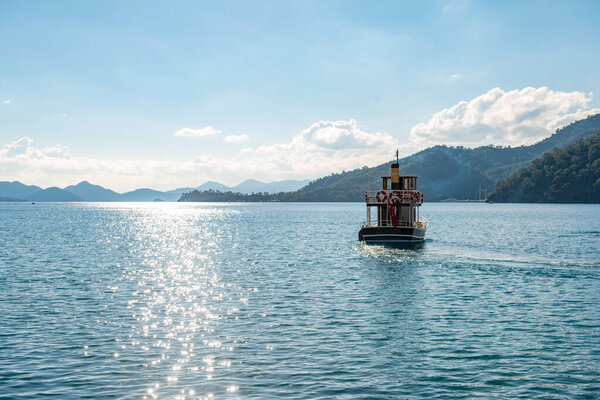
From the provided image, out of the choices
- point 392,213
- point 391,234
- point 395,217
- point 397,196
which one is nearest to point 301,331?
point 391,234

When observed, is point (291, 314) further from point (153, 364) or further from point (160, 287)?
point (160, 287)

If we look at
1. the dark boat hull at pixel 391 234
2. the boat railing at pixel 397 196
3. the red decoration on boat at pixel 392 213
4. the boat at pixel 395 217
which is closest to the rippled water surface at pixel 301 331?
the dark boat hull at pixel 391 234

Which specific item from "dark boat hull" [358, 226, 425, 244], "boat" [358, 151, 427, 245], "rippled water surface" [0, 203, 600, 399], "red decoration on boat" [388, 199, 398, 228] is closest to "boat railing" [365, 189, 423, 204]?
"boat" [358, 151, 427, 245]

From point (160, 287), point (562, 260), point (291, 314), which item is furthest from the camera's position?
point (562, 260)

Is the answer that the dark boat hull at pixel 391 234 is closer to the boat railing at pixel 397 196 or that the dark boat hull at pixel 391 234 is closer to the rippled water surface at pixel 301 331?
the boat railing at pixel 397 196

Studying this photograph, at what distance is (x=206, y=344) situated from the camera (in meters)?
19.8

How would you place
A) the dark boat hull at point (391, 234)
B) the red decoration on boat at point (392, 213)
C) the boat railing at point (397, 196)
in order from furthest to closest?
the boat railing at point (397, 196) < the red decoration on boat at point (392, 213) < the dark boat hull at point (391, 234)

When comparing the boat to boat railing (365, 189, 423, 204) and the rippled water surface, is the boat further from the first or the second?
the rippled water surface

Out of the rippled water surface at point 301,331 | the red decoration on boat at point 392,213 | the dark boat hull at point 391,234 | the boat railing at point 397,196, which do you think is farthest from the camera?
the boat railing at point 397,196

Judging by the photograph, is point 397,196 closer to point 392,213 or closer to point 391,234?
point 392,213

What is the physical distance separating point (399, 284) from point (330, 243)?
36.4 meters

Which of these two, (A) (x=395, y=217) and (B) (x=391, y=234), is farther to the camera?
(A) (x=395, y=217)

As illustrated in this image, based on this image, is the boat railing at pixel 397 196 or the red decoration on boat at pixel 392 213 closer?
the red decoration on boat at pixel 392 213

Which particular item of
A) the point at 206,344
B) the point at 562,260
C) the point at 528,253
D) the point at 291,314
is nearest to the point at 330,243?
the point at 528,253
